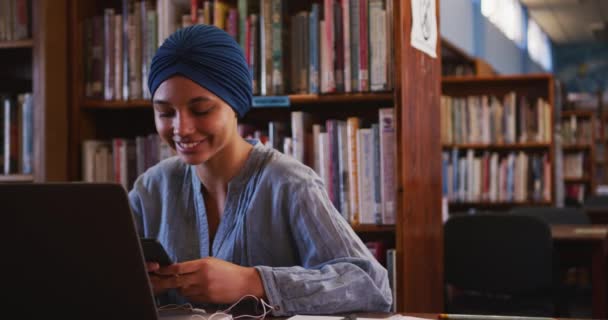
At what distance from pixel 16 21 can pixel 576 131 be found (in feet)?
27.2

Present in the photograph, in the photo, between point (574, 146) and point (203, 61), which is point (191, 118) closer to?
point (203, 61)

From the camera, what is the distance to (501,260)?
328 centimetres

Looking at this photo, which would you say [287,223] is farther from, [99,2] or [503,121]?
[503,121]

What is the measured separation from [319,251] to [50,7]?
1.55 metres

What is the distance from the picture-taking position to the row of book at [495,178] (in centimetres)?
496

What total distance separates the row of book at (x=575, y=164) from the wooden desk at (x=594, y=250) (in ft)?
19.2

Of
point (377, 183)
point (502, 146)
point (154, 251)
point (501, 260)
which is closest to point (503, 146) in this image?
point (502, 146)

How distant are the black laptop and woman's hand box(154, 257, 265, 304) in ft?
0.85

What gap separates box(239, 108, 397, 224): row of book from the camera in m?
2.21

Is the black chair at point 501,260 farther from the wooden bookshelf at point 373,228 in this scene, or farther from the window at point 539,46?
the window at point 539,46

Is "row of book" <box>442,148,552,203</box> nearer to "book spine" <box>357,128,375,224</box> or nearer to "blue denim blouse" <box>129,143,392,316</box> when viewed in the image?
"book spine" <box>357,128,375,224</box>

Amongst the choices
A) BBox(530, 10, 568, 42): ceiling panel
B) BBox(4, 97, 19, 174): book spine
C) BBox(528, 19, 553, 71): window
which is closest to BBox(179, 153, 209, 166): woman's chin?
BBox(4, 97, 19, 174): book spine

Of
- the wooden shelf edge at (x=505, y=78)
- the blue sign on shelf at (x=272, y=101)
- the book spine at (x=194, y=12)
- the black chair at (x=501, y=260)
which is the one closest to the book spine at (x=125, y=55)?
the book spine at (x=194, y=12)

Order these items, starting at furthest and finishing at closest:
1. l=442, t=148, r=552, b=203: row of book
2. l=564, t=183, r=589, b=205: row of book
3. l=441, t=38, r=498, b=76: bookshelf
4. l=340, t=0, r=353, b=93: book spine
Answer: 1. l=564, t=183, r=589, b=205: row of book
2. l=441, t=38, r=498, b=76: bookshelf
3. l=442, t=148, r=552, b=203: row of book
4. l=340, t=0, r=353, b=93: book spine
